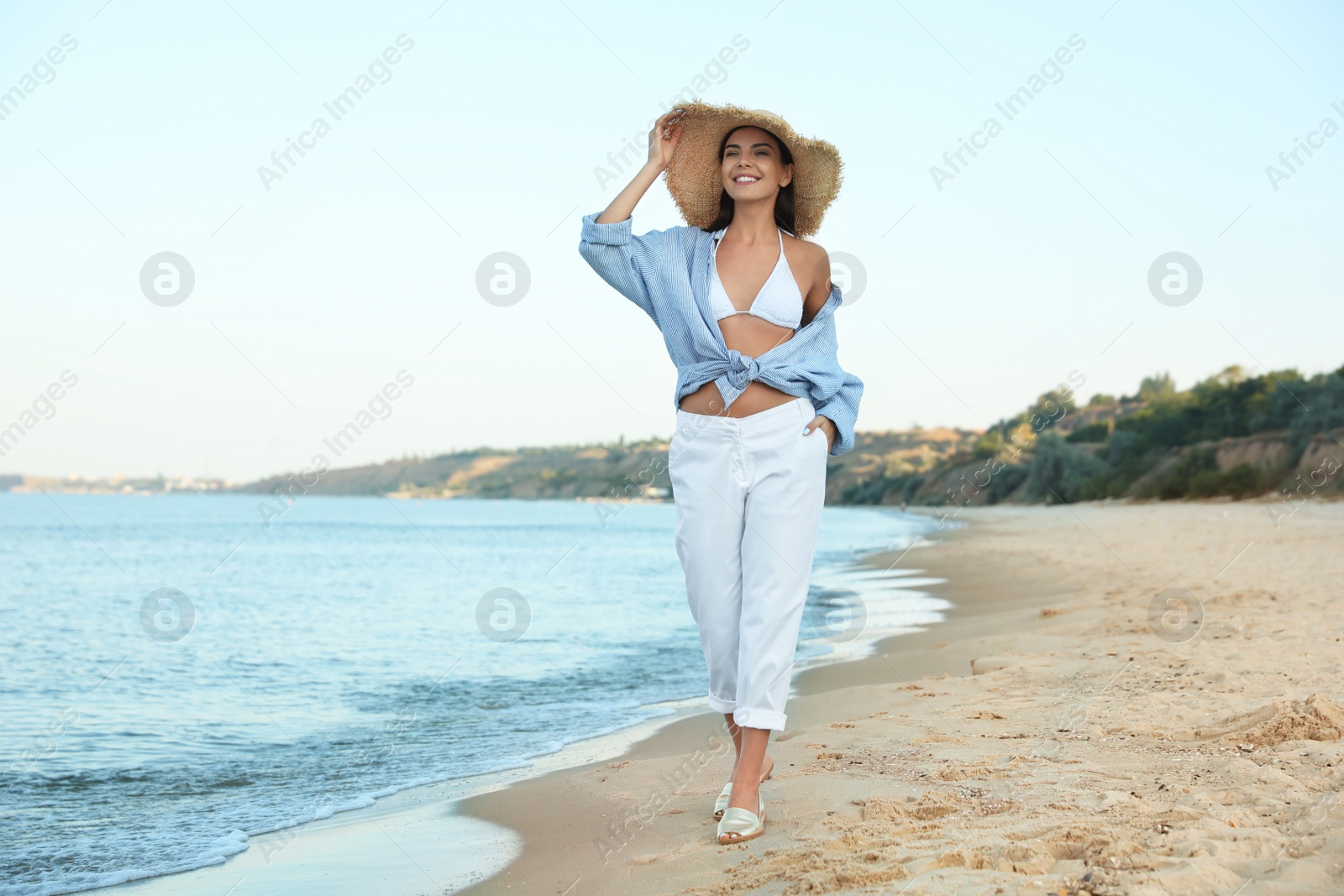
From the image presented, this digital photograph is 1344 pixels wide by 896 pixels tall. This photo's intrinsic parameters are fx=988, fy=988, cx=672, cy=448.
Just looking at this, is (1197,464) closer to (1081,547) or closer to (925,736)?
(1081,547)

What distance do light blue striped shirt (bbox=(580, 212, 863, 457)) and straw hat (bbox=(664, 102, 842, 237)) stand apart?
0.70 feet

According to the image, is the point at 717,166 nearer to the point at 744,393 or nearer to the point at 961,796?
the point at 744,393

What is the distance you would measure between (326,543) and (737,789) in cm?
3818

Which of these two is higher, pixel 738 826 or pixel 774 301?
pixel 774 301

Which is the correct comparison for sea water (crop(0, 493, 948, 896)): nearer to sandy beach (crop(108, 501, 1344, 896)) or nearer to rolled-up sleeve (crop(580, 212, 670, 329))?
sandy beach (crop(108, 501, 1344, 896))

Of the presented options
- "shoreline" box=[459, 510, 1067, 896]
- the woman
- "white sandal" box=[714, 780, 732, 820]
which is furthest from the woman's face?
"shoreline" box=[459, 510, 1067, 896]

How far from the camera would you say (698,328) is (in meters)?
2.83

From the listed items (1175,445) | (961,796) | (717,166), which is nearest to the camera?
(961,796)

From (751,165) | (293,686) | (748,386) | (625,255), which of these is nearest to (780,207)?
(751,165)

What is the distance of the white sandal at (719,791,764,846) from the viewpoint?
8.57 ft

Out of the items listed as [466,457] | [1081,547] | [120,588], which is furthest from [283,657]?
[466,457]

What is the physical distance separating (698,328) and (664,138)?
694 millimetres

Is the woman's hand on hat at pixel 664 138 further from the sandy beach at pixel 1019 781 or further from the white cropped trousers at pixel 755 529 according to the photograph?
the sandy beach at pixel 1019 781

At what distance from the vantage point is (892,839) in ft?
7.87
